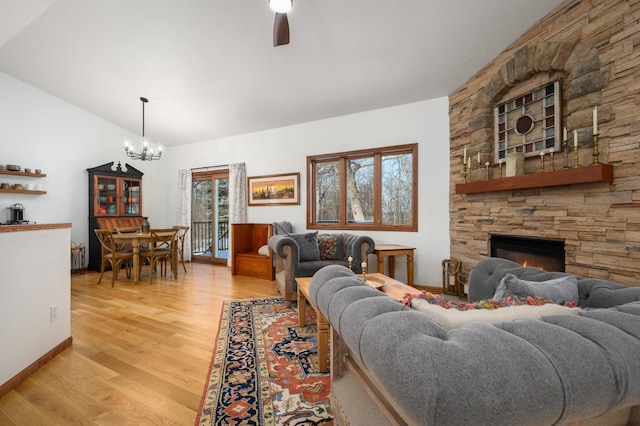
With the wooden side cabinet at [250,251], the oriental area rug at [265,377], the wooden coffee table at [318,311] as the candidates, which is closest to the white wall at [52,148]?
the wooden side cabinet at [250,251]

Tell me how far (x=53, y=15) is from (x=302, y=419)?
487 cm

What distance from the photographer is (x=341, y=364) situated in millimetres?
1312

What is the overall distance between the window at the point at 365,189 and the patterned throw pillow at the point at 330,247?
817 mm

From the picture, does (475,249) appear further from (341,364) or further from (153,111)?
(153,111)

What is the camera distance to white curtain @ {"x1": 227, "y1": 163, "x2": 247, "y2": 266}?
5.80 metres

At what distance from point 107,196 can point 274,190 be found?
3.51m

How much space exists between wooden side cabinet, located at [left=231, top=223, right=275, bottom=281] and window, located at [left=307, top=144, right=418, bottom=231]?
98 centimetres

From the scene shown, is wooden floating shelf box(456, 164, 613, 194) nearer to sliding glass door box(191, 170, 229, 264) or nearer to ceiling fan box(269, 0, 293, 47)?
ceiling fan box(269, 0, 293, 47)

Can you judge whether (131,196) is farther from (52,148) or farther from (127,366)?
(127,366)

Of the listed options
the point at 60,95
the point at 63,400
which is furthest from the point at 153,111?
the point at 63,400

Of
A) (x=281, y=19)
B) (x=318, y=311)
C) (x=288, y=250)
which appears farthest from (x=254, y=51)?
(x=318, y=311)

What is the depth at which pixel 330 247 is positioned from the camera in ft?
13.1

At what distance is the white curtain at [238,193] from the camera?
5.80 m

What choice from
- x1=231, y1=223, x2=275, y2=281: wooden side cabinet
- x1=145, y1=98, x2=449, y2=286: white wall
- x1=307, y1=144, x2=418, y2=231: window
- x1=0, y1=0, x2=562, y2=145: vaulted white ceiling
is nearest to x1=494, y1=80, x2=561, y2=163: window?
x1=0, y1=0, x2=562, y2=145: vaulted white ceiling
